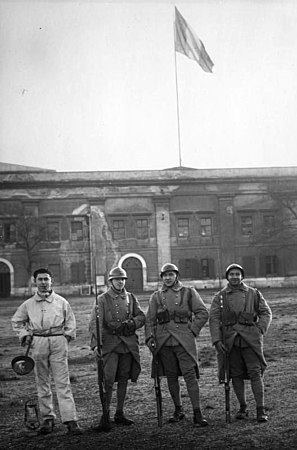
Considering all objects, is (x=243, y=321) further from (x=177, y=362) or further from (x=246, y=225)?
(x=246, y=225)

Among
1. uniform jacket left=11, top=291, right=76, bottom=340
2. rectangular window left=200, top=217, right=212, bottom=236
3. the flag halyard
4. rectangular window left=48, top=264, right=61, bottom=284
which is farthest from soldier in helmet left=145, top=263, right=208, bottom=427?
rectangular window left=200, top=217, right=212, bottom=236

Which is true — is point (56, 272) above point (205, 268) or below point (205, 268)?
above

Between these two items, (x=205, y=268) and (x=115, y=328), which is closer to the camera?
(x=115, y=328)

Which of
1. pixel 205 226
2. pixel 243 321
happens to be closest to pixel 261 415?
pixel 243 321

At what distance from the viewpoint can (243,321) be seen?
231 inches

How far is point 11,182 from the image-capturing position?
3200 cm

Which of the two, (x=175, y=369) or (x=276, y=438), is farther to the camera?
(x=175, y=369)

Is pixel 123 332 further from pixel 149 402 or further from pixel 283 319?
pixel 283 319

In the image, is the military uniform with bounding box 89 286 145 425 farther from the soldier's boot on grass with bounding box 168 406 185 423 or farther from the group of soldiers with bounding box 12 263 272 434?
the soldier's boot on grass with bounding box 168 406 185 423

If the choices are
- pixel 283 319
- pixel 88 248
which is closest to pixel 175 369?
pixel 283 319

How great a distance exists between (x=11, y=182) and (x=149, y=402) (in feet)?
89.1

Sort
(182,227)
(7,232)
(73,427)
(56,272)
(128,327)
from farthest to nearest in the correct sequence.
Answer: (182,227) → (7,232) → (56,272) → (128,327) → (73,427)

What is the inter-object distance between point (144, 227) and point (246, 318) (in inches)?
1065

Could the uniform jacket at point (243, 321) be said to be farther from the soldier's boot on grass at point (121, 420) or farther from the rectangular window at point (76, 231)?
the rectangular window at point (76, 231)
